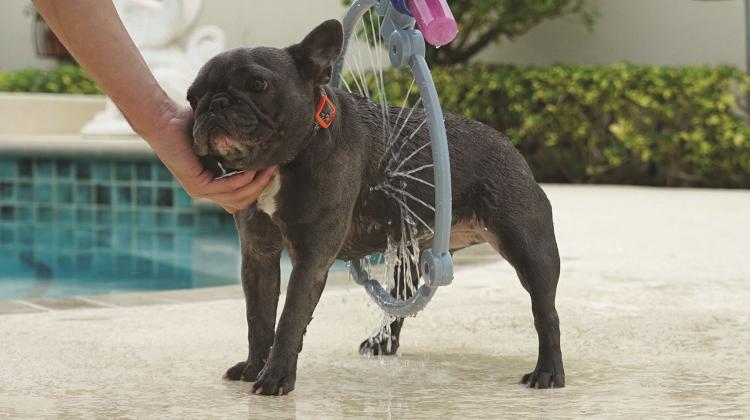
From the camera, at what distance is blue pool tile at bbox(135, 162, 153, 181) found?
9.52 m

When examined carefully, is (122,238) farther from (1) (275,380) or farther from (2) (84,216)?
(1) (275,380)

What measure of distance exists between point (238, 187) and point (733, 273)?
3.37 m

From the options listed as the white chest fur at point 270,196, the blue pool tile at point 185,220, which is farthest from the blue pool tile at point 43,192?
the white chest fur at point 270,196

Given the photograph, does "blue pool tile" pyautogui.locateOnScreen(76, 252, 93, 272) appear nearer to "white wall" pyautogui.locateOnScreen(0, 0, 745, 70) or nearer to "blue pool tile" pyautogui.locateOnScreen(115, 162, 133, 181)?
"blue pool tile" pyautogui.locateOnScreen(115, 162, 133, 181)

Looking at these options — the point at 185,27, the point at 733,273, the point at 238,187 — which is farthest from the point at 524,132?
the point at 238,187

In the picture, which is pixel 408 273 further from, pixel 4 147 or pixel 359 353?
pixel 4 147

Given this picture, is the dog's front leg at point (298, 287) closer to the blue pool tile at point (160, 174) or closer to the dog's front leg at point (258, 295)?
the dog's front leg at point (258, 295)

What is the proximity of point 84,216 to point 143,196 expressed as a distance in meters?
0.52

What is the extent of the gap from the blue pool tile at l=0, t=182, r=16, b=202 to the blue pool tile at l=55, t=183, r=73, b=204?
428mm

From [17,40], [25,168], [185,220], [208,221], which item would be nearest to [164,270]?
[208,221]

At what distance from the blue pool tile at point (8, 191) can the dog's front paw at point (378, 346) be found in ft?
22.4

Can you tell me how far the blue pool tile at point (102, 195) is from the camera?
382 inches

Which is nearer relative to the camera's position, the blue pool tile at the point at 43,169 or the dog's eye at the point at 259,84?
the dog's eye at the point at 259,84

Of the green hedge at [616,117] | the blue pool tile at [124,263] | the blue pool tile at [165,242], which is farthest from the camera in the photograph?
the green hedge at [616,117]
